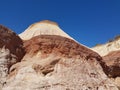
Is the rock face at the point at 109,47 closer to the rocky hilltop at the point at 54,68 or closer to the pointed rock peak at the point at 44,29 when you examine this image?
the pointed rock peak at the point at 44,29

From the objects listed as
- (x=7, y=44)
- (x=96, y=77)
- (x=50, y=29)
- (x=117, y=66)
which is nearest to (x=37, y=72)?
(x=7, y=44)

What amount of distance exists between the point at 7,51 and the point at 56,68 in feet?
7.45

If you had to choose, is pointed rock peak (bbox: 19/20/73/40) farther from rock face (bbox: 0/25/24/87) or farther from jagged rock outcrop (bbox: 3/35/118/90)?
rock face (bbox: 0/25/24/87)

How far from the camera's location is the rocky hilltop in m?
14.0

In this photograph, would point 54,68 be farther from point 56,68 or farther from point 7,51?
point 7,51

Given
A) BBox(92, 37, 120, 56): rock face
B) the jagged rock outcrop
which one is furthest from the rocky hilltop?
BBox(92, 37, 120, 56): rock face

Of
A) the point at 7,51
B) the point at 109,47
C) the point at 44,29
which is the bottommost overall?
the point at 7,51

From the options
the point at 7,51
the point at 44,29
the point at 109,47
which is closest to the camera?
the point at 7,51

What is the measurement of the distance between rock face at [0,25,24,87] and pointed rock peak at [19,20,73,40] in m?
17.0

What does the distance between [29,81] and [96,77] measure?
11.5ft

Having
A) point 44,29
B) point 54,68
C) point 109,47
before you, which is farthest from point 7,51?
point 109,47

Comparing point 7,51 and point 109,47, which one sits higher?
point 109,47

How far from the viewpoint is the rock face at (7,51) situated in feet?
47.1

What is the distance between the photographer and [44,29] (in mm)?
33656
